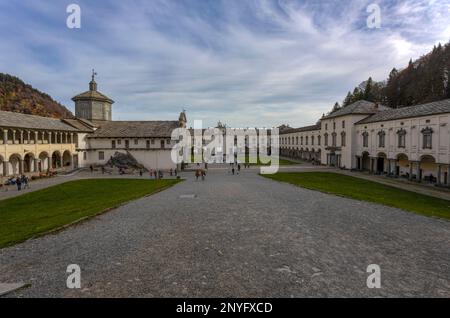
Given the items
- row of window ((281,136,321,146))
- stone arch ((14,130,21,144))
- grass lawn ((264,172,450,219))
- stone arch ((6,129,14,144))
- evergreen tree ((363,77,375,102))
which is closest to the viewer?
grass lawn ((264,172,450,219))

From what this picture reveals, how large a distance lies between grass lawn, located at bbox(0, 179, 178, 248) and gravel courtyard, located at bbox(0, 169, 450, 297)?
110cm

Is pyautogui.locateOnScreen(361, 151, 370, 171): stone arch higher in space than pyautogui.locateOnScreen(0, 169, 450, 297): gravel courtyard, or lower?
higher

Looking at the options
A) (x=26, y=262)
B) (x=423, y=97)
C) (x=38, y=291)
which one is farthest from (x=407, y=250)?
(x=423, y=97)

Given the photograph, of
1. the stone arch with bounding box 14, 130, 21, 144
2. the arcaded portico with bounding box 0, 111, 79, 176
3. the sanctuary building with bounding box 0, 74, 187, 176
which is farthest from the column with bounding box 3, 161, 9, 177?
the stone arch with bounding box 14, 130, 21, 144

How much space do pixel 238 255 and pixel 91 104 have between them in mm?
51836

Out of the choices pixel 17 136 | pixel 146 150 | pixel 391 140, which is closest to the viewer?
pixel 17 136

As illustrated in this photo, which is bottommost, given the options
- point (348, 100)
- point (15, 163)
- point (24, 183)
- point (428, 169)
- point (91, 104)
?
point (24, 183)

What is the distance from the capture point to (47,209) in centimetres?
1641

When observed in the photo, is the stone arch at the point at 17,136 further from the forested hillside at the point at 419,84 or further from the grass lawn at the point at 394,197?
the forested hillside at the point at 419,84

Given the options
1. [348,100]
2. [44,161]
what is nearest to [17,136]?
[44,161]

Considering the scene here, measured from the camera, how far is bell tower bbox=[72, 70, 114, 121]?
49.2 meters

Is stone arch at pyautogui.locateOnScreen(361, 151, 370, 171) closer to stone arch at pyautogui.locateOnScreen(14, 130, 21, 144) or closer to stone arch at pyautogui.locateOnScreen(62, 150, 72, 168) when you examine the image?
stone arch at pyautogui.locateOnScreen(62, 150, 72, 168)

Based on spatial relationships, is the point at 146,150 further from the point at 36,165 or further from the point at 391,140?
the point at 391,140

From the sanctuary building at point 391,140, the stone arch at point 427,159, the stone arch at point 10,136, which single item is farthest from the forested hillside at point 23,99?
the stone arch at point 427,159
